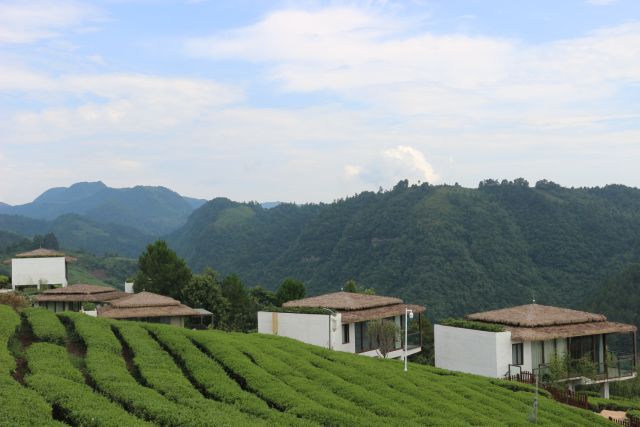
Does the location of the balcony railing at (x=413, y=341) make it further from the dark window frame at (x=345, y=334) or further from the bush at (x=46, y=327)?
the bush at (x=46, y=327)

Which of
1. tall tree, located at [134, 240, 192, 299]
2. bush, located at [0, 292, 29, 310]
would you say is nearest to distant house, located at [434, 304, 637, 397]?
bush, located at [0, 292, 29, 310]

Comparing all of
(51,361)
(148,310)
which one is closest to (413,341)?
(148,310)

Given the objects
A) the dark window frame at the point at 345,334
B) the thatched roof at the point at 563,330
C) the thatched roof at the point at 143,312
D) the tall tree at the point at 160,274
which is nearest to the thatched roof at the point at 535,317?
the thatched roof at the point at 563,330

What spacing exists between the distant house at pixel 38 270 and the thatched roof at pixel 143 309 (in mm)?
21478

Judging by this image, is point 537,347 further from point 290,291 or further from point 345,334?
point 290,291

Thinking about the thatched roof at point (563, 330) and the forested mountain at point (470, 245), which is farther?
the forested mountain at point (470, 245)

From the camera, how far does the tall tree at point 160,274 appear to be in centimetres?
5416

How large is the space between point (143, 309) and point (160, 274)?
1817 cm

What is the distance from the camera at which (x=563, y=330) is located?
103 feet

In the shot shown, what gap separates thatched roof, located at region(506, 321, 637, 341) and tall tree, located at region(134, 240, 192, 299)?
3154 centimetres

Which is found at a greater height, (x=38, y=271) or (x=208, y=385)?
(x=38, y=271)

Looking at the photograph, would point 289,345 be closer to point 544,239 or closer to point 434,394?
point 434,394

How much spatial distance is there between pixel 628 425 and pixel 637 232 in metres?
Result: 83.5

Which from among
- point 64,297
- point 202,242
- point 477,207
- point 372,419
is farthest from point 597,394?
point 202,242
